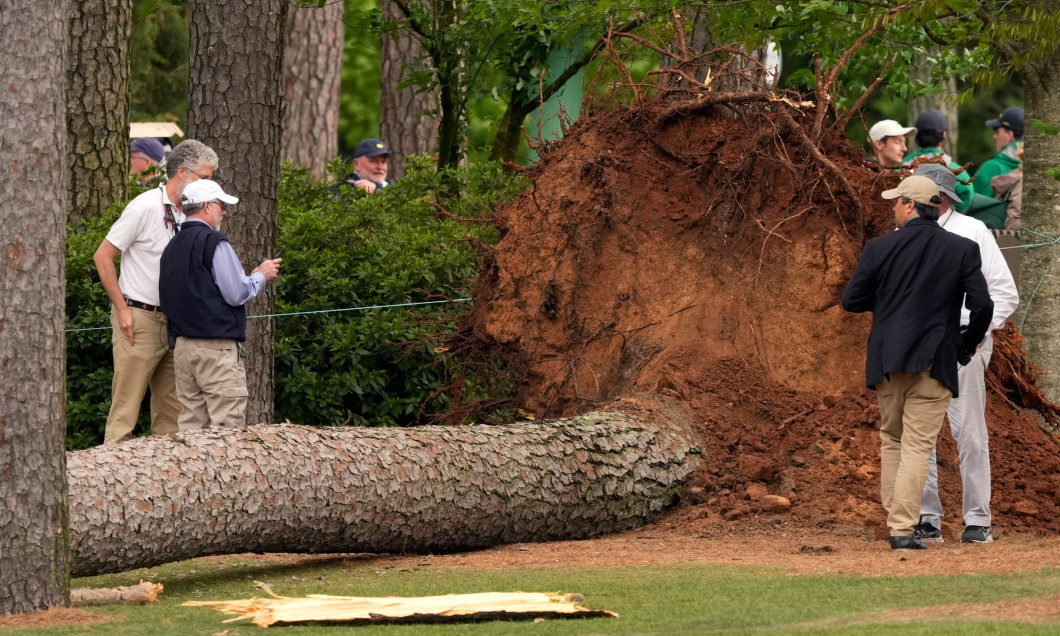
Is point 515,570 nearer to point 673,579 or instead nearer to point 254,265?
point 673,579

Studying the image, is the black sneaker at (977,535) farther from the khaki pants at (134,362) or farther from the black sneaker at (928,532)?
the khaki pants at (134,362)

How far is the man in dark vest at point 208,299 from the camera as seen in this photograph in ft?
26.3

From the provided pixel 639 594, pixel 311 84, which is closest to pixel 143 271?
pixel 639 594

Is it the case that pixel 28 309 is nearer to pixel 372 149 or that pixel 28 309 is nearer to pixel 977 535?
pixel 977 535

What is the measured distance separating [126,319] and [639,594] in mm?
3873

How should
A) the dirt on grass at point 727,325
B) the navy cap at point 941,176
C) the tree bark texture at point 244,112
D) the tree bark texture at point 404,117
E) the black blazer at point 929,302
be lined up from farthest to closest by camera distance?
the tree bark texture at point 404,117 < the tree bark texture at point 244,112 < the dirt on grass at point 727,325 < the navy cap at point 941,176 < the black blazer at point 929,302

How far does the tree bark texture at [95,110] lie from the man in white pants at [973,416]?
23.0ft

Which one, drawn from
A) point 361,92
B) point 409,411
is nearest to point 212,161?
point 409,411

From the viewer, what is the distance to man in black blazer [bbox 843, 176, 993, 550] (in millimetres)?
7359

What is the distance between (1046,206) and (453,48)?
5.75 m

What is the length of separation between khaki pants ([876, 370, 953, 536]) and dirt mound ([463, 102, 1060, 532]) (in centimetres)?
79

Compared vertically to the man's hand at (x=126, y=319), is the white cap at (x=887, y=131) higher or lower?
higher

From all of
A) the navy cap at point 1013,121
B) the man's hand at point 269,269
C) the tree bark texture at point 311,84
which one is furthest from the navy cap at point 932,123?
the tree bark texture at point 311,84

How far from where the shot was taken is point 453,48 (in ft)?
42.7
